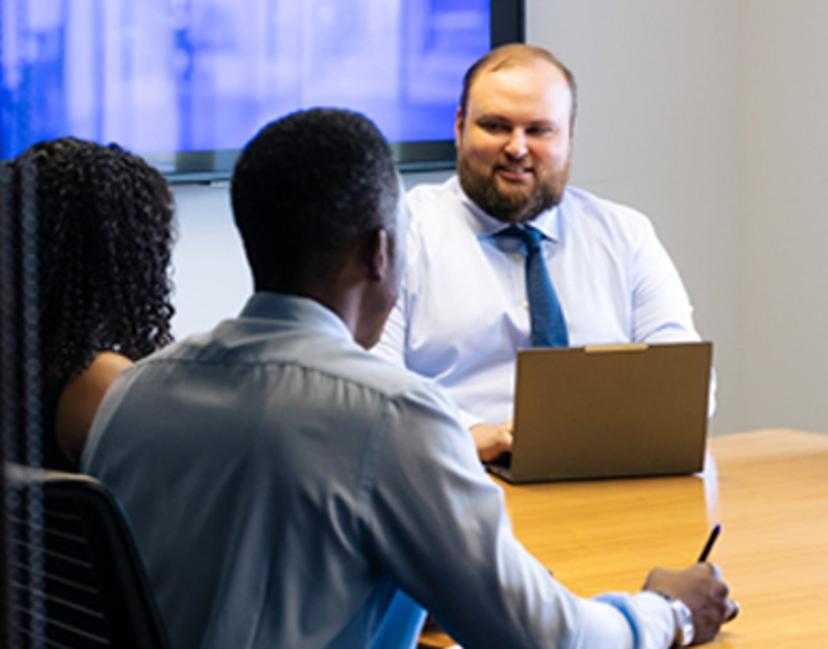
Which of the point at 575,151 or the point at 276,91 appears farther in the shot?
the point at 575,151

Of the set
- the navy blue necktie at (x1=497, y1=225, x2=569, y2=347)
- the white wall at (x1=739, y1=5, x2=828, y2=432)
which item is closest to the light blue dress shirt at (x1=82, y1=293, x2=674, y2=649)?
the navy blue necktie at (x1=497, y1=225, x2=569, y2=347)

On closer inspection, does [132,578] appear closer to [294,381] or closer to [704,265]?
[294,381]

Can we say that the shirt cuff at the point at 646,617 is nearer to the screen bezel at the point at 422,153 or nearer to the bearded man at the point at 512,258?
the bearded man at the point at 512,258

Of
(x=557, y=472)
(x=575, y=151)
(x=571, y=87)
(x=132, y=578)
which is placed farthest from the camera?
(x=575, y=151)

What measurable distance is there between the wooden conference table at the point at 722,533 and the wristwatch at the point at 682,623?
4 cm

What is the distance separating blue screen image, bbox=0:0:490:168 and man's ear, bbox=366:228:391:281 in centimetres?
185

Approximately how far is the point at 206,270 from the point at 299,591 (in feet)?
7.92

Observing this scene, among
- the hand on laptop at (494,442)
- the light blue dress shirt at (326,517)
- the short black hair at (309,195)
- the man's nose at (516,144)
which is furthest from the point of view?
the man's nose at (516,144)

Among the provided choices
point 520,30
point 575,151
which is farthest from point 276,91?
point 575,151

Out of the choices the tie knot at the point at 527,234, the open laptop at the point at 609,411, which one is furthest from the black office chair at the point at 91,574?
the tie knot at the point at 527,234

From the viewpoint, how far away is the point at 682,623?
122cm

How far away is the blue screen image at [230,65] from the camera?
302cm

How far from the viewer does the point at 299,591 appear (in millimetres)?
999

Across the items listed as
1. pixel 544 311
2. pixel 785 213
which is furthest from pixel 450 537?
pixel 785 213
